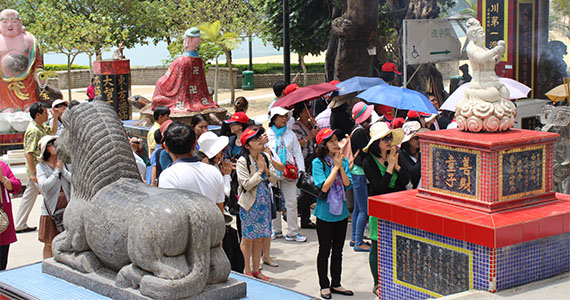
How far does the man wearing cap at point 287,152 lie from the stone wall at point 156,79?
2332cm

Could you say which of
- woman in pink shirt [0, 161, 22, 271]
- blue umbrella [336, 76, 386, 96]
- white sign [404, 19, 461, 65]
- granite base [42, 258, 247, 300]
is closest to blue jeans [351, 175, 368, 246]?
blue umbrella [336, 76, 386, 96]

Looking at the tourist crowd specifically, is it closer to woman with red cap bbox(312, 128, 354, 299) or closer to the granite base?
woman with red cap bbox(312, 128, 354, 299)

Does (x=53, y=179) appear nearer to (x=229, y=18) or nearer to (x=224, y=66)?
(x=229, y=18)

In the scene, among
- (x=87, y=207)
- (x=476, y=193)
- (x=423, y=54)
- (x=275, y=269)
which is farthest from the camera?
(x=423, y=54)

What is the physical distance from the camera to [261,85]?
1380 inches

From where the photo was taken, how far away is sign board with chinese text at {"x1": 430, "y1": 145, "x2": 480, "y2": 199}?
6477 mm

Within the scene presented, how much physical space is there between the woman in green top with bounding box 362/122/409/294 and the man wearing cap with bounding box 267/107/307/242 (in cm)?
131

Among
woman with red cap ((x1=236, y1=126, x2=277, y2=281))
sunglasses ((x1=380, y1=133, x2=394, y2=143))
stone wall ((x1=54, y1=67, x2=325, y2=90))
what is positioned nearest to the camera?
woman with red cap ((x1=236, y1=126, x2=277, y2=281))

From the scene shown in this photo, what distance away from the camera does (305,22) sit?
72.9 ft

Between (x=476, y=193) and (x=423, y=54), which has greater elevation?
(x=423, y=54)

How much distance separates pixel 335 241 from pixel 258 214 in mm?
840

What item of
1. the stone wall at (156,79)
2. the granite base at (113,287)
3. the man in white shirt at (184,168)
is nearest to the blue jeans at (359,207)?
the man in white shirt at (184,168)


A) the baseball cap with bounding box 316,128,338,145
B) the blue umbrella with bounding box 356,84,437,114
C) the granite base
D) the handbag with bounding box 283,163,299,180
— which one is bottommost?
Result: the granite base

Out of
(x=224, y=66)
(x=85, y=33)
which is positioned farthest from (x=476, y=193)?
(x=224, y=66)
